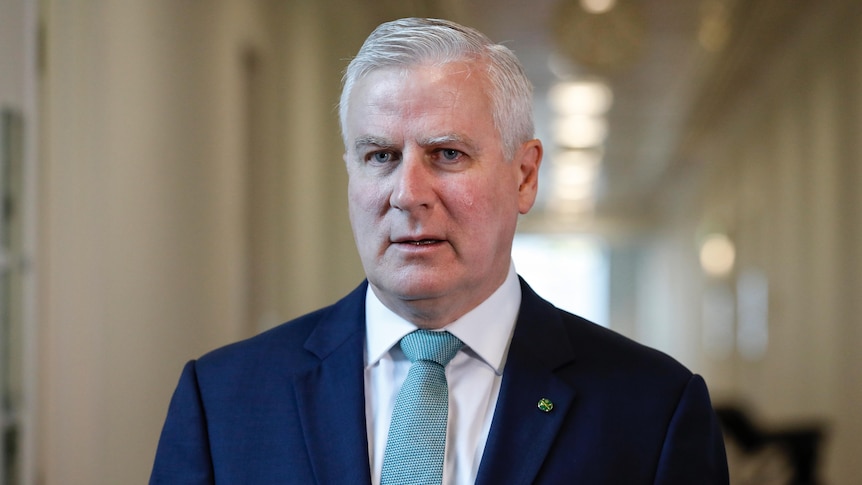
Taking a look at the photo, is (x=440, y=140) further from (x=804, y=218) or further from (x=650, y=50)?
(x=804, y=218)

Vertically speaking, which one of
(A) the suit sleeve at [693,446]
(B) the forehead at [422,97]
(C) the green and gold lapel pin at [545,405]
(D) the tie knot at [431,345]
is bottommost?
(A) the suit sleeve at [693,446]

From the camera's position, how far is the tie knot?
165cm

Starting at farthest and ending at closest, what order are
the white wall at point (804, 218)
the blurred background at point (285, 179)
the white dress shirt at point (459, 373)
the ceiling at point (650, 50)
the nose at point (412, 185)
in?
the ceiling at point (650, 50), the white wall at point (804, 218), the blurred background at point (285, 179), the white dress shirt at point (459, 373), the nose at point (412, 185)

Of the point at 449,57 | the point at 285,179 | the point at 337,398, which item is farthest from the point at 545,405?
the point at 285,179

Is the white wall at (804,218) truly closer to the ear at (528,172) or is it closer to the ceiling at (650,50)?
the ceiling at (650,50)

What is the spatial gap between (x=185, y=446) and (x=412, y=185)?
1.87 ft

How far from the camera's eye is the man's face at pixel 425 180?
1532 millimetres

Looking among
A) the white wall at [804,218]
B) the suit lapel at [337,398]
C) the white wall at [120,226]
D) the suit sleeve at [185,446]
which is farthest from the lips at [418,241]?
the white wall at [804,218]

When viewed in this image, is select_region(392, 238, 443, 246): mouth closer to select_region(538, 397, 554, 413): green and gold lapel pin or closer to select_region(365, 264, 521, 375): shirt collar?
select_region(365, 264, 521, 375): shirt collar

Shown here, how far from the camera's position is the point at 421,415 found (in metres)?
1.58

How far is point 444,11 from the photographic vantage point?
6746 mm

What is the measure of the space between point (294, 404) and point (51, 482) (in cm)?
156

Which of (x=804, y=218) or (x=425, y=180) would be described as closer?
(x=425, y=180)

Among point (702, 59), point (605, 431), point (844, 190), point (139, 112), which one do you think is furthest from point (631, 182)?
point (605, 431)
